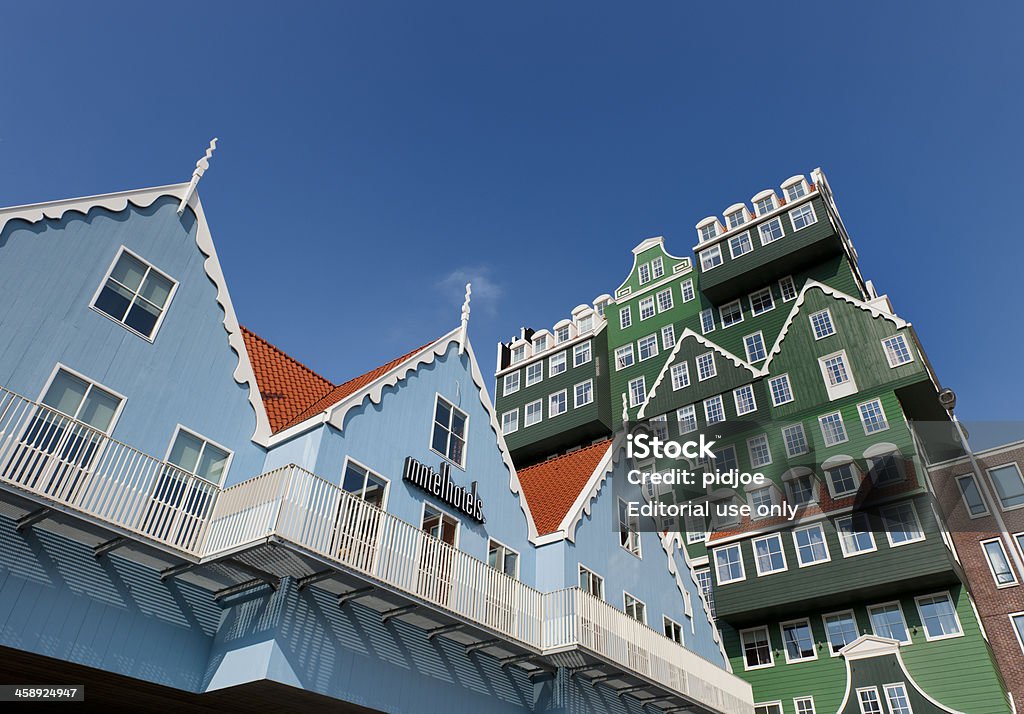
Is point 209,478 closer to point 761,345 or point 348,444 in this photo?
point 348,444

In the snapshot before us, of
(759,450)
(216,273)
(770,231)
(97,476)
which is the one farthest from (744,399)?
(97,476)

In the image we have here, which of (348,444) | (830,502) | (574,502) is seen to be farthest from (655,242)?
(348,444)

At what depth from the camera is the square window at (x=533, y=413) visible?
2007 inches

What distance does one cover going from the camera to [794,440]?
1439 inches

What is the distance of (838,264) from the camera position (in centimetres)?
4178

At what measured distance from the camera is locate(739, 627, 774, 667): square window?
110ft

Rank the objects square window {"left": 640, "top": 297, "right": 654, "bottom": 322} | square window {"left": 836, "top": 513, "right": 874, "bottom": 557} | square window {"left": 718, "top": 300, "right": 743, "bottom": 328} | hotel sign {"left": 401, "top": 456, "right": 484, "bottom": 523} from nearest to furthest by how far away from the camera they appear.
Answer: hotel sign {"left": 401, "top": 456, "right": 484, "bottom": 523} → square window {"left": 836, "top": 513, "right": 874, "bottom": 557} → square window {"left": 718, "top": 300, "right": 743, "bottom": 328} → square window {"left": 640, "top": 297, "right": 654, "bottom": 322}

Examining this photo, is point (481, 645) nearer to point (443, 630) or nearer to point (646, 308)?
point (443, 630)

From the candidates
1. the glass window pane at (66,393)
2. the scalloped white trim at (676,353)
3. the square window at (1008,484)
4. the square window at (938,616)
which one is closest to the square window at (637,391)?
the scalloped white trim at (676,353)

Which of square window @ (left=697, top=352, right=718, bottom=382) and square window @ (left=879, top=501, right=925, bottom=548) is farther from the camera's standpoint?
square window @ (left=697, top=352, right=718, bottom=382)

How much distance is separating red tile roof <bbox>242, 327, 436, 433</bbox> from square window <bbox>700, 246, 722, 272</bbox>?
28.7 m

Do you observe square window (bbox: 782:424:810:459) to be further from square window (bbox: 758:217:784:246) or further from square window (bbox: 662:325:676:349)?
square window (bbox: 758:217:784:246)

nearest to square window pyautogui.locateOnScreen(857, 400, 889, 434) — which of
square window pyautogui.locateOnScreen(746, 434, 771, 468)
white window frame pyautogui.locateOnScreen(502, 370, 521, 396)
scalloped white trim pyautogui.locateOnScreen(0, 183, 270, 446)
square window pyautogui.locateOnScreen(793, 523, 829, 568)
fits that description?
square window pyautogui.locateOnScreen(746, 434, 771, 468)

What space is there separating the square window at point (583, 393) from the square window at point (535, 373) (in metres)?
3.99
